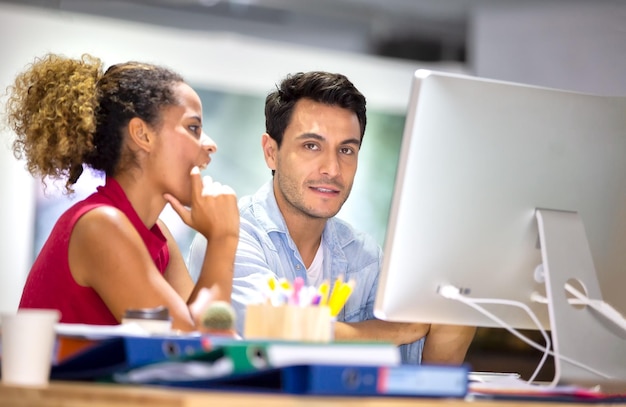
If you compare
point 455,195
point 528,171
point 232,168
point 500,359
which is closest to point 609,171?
point 528,171

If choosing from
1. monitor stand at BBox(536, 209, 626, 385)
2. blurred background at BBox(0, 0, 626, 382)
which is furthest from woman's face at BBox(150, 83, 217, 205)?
blurred background at BBox(0, 0, 626, 382)

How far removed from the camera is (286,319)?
1.33 metres

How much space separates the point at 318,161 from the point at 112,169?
2.29 feet

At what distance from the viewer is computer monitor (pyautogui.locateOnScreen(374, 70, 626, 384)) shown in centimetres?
150

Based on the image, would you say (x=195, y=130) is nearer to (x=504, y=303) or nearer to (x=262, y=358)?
(x=504, y=303)

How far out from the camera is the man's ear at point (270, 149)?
106 inches

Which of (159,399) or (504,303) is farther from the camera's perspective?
(504,303)

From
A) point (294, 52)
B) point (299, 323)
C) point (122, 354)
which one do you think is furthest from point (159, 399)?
point (294, 52)

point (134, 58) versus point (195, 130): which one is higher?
point (134, 58)

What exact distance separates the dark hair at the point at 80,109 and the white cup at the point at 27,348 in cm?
82

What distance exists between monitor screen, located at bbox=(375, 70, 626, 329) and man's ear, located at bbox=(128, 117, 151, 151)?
0.72 m

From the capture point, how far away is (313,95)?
2.61 meters

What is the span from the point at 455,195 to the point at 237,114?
3409mm

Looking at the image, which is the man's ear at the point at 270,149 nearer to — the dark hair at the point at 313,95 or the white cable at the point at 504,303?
the dark hair at the point at 313,95
